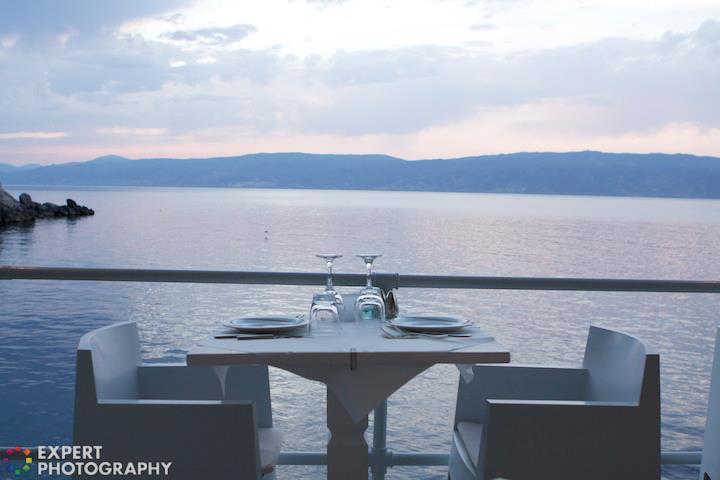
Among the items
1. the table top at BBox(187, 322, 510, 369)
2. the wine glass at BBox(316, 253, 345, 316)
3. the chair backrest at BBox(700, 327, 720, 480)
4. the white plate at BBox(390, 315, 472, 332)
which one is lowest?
the chair backrest at BBox(700, 327, 720, 480)

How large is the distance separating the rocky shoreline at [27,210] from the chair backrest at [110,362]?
2490 inches

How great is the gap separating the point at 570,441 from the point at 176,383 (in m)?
1.17

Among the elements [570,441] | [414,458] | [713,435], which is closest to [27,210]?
[414,458]

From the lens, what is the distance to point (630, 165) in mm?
135000

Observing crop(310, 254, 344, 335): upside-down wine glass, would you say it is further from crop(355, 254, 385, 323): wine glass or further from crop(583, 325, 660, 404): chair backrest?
crop(583, 325, 660, 404): chair backrest

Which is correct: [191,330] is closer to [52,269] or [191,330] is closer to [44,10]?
[44,10]

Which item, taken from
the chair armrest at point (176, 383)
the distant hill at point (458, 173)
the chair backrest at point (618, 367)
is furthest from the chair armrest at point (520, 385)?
the distant hill at point (458, 173)

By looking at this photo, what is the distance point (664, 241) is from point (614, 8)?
29.8m

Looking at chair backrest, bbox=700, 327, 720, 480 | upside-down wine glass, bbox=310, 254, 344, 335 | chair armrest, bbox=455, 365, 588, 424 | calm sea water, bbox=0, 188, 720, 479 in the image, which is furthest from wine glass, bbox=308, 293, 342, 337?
chair backrest, bbox=700, 327, 720, 480

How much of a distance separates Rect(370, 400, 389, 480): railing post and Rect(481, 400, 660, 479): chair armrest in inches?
28.6

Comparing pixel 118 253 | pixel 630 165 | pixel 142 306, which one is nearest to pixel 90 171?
pixel 630 165

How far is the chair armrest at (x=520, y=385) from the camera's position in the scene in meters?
2.26

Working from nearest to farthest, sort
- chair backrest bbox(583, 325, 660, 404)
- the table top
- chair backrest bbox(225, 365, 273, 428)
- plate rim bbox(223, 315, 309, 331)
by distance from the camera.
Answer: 1. the table top
2. chair backrest bbox(583, 325, 660, 404)
3. plate rim bbox(223, 315, 309, 331)
4. chair backrest bbox(225, 365, 273, 428)

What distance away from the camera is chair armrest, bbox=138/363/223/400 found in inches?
86.6
